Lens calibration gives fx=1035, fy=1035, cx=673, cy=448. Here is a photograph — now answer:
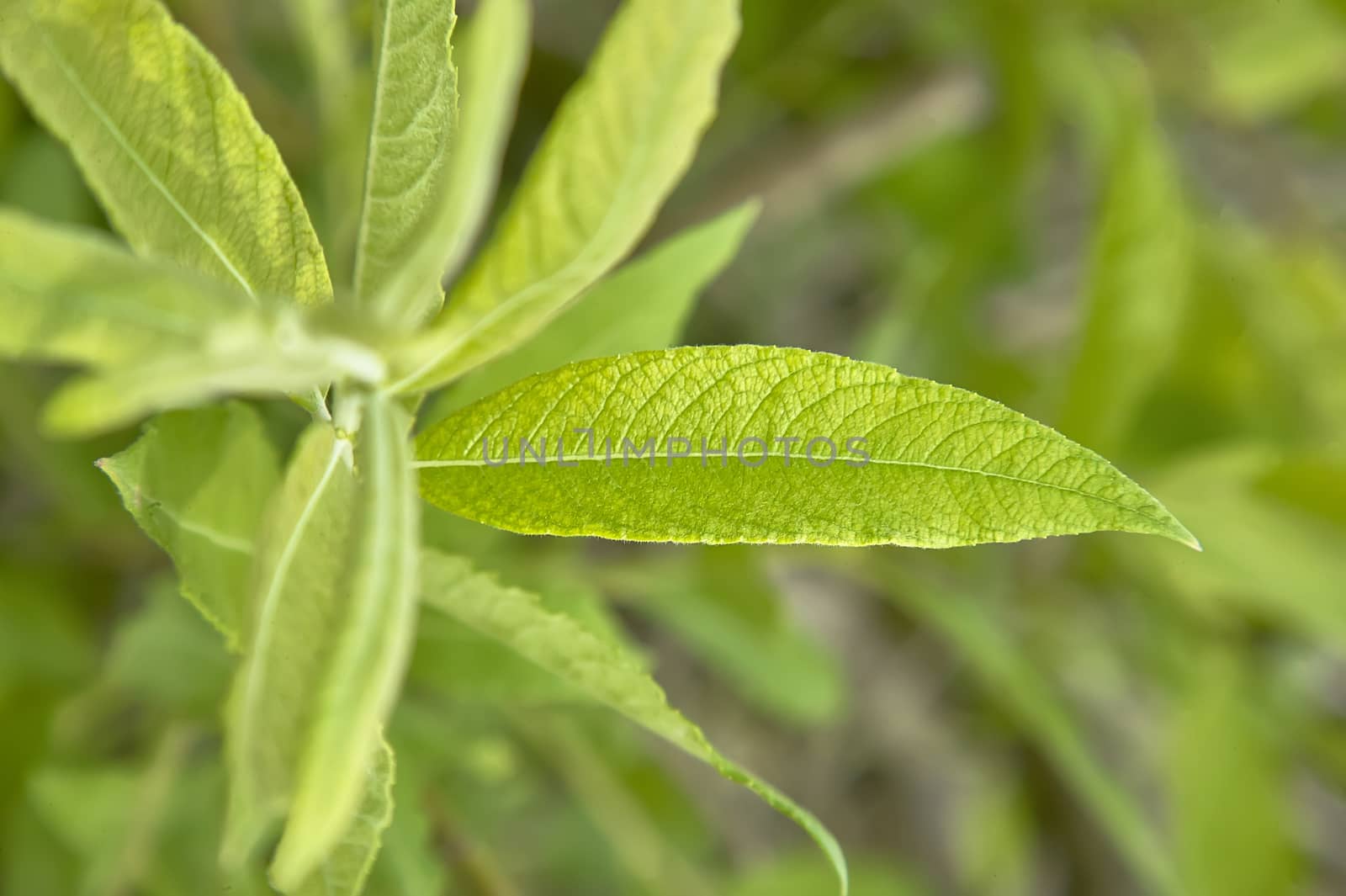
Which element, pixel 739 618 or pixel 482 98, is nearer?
pixel 482 98

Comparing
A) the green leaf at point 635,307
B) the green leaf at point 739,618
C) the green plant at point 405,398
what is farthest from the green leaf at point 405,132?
Answer: the green leaf at point 739,618

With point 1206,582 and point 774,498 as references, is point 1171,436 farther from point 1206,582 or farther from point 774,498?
point 774,498

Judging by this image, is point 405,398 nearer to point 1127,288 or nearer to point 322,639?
point 322,639

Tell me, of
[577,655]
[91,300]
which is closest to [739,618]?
[577,655]

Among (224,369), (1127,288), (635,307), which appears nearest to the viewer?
(224,369)

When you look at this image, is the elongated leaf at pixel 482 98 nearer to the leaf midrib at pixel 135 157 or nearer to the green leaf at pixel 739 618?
the leaf midrib at pixel 135 157
